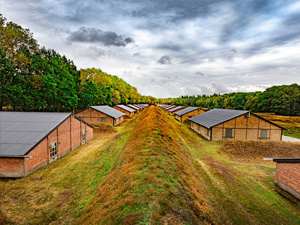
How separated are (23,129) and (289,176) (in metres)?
26.1

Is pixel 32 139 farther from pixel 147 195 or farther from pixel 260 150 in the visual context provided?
pixel 260 150

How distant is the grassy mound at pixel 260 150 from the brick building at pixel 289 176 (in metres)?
6.93

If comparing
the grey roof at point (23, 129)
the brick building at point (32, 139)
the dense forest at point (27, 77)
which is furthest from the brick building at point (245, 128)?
the dense forest at point (27, 77)

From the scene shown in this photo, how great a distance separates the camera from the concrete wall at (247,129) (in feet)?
90.3

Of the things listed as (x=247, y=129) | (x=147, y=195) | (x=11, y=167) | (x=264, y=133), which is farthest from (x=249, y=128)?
(x=11, y=167)

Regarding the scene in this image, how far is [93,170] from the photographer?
15.1m

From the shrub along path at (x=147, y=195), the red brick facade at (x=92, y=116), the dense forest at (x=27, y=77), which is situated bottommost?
the shrub along path at (x=147, y=195)

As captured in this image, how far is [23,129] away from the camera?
16.4 meters

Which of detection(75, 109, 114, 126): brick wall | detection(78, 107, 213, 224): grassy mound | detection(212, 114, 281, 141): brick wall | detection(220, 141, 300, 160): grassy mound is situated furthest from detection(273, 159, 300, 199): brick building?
detection(75, 109, 114, 126): brick wall

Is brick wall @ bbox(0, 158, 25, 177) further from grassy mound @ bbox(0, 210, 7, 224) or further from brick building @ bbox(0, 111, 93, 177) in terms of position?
grassy mound @ bbox(0, 210, 7, 224)

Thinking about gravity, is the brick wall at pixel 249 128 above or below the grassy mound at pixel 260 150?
above

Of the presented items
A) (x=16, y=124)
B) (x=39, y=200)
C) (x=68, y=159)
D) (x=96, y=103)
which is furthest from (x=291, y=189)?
(x=96, y=103)

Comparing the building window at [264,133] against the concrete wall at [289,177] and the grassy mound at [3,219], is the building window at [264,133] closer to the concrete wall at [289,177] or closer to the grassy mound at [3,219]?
the concrete wall at [289,177]

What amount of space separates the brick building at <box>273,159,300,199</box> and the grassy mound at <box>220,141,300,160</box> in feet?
22.7
